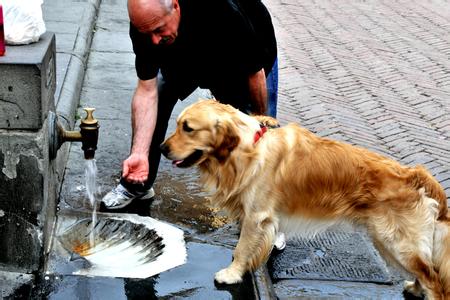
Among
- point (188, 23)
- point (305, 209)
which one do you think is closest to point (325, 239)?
point (305, 209)

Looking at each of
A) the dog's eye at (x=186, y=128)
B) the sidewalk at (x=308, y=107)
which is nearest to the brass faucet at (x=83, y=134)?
the dog's eye at (x=186, y=128)

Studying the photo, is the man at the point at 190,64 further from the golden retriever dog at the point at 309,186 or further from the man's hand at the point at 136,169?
the golden retriever dog at the point at 309,186

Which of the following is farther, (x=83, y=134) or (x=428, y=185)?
(x=83, y=134)

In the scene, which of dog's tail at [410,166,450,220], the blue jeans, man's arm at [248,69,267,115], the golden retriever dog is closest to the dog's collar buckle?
the golden retriever dog

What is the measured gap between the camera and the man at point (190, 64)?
4458 millimetres

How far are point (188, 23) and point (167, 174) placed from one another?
1.42 m

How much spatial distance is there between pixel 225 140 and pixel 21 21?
4.06 feet

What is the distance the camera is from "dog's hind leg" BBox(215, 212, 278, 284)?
416cm

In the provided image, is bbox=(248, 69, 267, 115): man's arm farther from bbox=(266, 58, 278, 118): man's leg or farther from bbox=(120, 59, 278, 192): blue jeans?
bbox=(266, 58, 278, 118): man's leg

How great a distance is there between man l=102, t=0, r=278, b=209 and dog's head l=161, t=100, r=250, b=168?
42cm

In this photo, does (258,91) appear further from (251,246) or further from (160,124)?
(251,246)

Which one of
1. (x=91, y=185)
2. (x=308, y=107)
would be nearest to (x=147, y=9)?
(x=91, y=185)

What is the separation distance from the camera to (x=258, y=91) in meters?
4.72

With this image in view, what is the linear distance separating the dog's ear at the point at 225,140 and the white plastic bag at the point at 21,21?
1.10 meters
